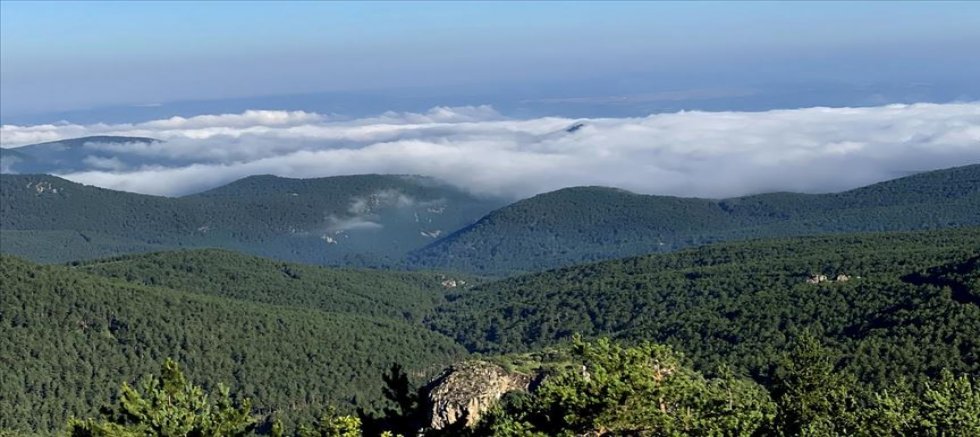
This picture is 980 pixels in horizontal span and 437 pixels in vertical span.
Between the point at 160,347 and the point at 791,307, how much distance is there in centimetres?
8428

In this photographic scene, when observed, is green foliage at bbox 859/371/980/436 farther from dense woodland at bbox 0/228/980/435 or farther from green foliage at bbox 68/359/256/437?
dense woodland at bbox 0/228/980/435

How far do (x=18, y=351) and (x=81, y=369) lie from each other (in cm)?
826

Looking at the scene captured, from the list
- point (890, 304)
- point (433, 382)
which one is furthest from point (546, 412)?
point (890, 304)

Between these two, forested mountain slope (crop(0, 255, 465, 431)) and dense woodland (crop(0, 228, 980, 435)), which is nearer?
dense woodland (crop(0, 228, 980, 435))

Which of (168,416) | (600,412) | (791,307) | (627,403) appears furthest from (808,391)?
(791,307)

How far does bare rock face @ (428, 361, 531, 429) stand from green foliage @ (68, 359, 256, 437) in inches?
1627

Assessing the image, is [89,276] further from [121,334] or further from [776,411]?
[776,411]

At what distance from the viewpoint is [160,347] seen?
15088 centimetres

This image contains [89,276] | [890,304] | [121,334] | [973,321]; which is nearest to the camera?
[973,321]

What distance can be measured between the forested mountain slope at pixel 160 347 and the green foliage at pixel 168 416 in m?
91.5

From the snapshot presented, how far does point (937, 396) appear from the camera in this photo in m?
37.4

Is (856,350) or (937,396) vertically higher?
(937,396)

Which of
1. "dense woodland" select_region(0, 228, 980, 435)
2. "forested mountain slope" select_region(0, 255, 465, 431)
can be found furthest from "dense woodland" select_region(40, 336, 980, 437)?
"forested mountain slope" select_region(0, 255, 465, 431)

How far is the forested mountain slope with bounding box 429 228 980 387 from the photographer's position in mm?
100125
